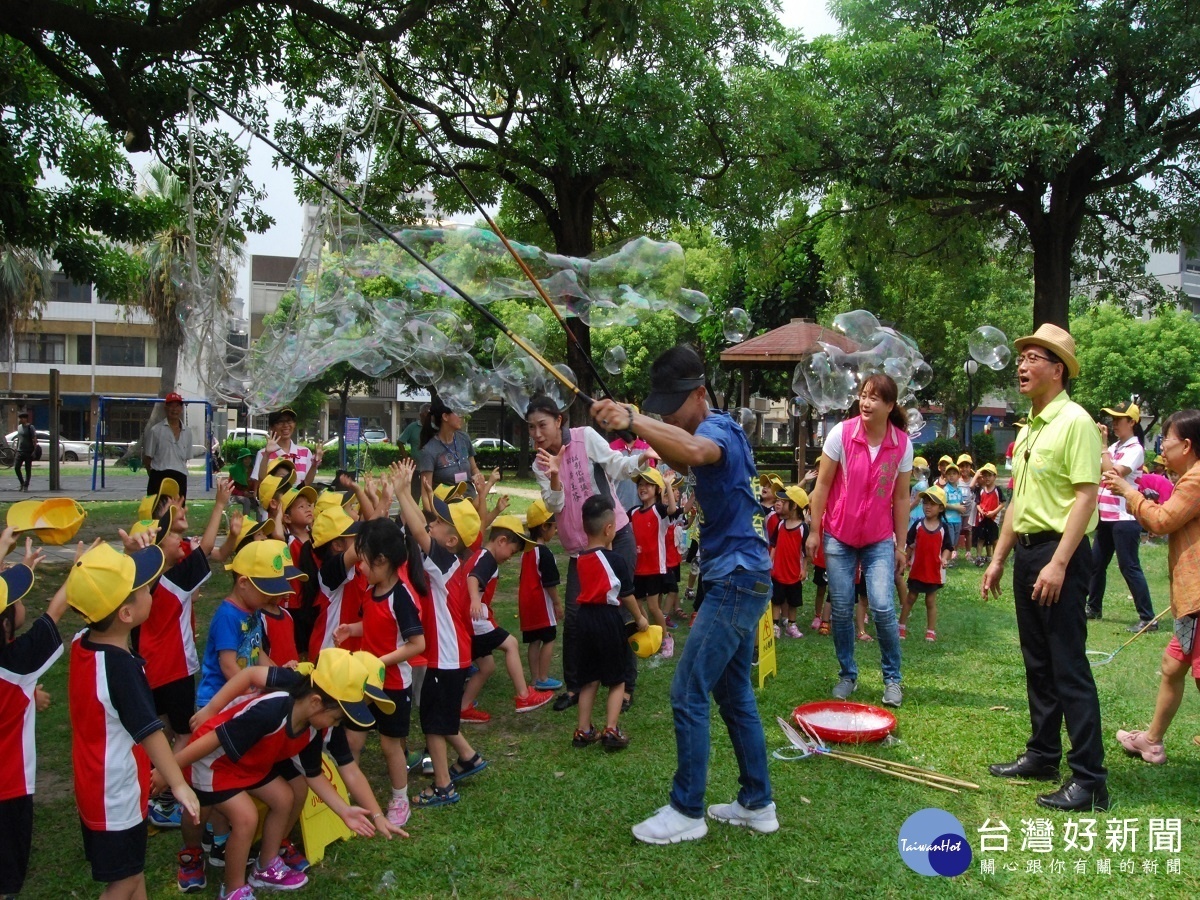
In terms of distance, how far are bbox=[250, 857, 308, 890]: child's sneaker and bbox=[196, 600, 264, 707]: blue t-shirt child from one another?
2.65 feet

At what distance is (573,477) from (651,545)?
1275 millimetres

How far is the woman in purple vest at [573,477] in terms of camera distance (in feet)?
18.2

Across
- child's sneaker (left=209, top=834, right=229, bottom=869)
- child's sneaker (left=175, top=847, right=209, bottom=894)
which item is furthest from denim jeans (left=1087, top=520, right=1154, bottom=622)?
child's sneaker (left=175, top=847, right=209, bottom=894)


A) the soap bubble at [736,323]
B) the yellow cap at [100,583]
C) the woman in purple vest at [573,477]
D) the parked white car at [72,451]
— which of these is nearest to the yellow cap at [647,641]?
the woman in purple vest at [573,477]

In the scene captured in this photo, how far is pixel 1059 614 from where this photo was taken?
13.5 ft

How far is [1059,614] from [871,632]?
3.79m

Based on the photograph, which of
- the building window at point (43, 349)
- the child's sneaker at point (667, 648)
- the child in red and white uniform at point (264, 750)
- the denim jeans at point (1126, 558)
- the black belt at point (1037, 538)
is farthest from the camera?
the building window at point (43, 349)

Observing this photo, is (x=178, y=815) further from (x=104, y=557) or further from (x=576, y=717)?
(x=576, y=717)

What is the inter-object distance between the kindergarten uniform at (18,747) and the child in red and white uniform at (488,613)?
7.05 feet

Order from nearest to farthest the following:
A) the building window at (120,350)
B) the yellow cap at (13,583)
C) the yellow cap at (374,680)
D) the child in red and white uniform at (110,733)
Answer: the child in red and white uniform at (110,733), the yellow cap at (13,583), the yellow cap at (374,680), the building window at (120,350)

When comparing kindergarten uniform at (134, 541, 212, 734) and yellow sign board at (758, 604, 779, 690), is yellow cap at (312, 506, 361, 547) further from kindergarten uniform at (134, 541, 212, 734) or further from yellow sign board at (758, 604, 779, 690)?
yellow sign board at (758, 604, 779, 690)

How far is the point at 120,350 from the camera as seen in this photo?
47188 millimetres

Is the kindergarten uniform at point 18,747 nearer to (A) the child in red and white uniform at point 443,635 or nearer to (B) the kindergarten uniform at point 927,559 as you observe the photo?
(A) the child in red and white uniform at point 443,635

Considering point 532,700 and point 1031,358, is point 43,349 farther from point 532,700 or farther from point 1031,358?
point 1031,358
